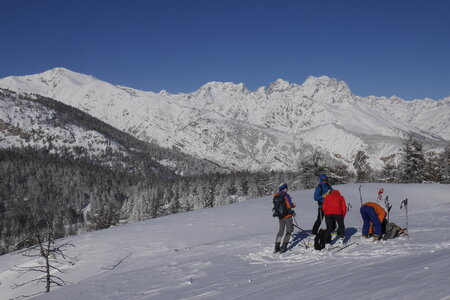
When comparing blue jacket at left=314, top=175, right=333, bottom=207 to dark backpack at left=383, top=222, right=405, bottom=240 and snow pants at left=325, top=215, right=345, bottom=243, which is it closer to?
snow pants at left=325, top=215, right=345, bottom=243

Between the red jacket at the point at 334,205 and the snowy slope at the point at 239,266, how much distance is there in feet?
4.35

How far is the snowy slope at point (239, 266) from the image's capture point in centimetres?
632

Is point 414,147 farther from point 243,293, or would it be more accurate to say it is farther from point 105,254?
point 243,293

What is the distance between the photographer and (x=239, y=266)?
38.4 feet

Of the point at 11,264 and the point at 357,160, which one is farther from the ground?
the point at 357,160

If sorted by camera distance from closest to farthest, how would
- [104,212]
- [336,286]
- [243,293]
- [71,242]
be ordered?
[336,286], [243,293], [71,242], [104,212]

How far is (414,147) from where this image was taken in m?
49.8

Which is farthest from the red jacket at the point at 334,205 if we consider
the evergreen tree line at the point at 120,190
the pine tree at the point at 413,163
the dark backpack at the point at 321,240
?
the pine tree at the point at 413,163

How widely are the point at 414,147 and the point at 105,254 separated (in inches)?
1833

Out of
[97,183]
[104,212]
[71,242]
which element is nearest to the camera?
[71,242]

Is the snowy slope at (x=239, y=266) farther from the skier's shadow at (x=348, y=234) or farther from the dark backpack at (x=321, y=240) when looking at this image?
the dark backpack at (x=321, y=240)

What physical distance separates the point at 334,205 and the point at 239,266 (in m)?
3.91

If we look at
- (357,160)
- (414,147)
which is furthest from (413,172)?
(357,160)

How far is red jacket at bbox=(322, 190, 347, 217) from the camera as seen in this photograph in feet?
39.6
